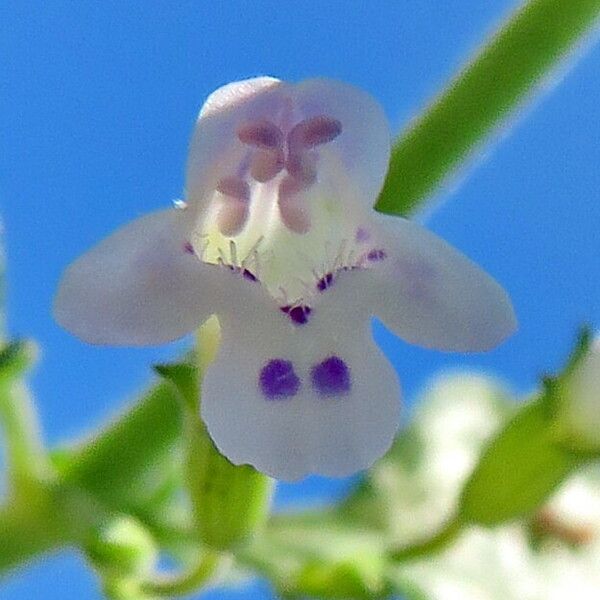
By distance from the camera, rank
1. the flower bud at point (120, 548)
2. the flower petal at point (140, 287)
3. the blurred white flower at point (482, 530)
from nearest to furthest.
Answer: the flower petal at point (140, 287) → the flower bud at point (120, 548) → the blurred white flower at point (482, 530)

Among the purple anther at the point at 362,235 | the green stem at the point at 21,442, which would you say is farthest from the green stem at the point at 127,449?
the purple anther at the point at 362,235

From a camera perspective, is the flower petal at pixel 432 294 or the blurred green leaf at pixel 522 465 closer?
the flower petal at pixel 432 294

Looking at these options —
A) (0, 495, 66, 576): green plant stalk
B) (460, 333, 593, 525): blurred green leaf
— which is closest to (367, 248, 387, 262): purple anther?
(460, 333, 593, 525): blurred green leaf

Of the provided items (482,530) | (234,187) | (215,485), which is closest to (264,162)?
(234,187)

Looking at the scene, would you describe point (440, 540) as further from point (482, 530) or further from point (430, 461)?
point (430, 461)

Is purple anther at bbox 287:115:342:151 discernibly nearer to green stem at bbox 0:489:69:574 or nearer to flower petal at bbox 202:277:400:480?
flower petal at bbox 202:277:400:480

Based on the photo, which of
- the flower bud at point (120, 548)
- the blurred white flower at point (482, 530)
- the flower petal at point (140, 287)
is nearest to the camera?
the flower petal at point (140, 287)

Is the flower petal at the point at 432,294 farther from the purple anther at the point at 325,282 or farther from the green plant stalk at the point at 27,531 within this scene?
the green plant stalk at the point at 27,531
